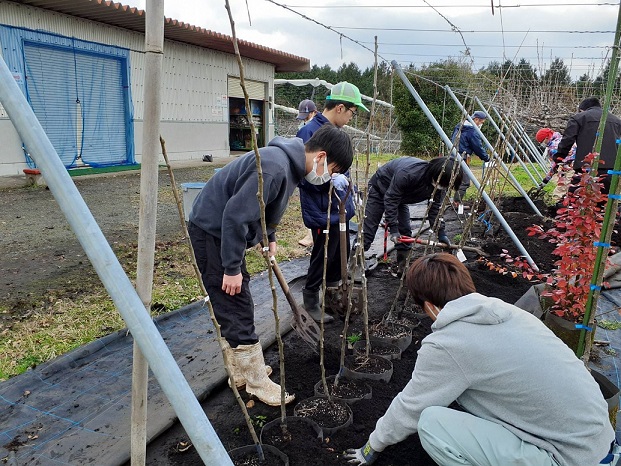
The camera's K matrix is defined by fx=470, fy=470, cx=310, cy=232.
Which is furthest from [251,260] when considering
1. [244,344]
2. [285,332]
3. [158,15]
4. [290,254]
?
[158,15]

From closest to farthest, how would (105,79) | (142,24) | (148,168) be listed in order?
(148,168)
(105,79)
(142,24)

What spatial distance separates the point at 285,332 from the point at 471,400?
176 cm

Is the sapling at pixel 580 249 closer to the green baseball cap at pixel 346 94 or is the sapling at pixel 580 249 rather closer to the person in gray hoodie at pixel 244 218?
the person in gray hoodie at pixel 244 218

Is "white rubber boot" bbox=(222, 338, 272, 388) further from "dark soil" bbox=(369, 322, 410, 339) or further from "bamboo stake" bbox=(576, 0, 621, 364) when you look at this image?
"bamboo stake" bbox=(576, 0, 621, 364)

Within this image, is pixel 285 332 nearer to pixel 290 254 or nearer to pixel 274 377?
pixel 274 377

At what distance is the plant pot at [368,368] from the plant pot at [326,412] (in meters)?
0.25

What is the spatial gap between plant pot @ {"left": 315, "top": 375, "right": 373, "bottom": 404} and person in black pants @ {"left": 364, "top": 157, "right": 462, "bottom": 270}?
5.59ft

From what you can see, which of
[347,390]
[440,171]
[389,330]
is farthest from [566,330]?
[440,171]

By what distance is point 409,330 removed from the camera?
3266mm

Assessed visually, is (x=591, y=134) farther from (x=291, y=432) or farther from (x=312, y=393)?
(x=291, y=432)

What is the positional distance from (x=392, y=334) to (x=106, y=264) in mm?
2461

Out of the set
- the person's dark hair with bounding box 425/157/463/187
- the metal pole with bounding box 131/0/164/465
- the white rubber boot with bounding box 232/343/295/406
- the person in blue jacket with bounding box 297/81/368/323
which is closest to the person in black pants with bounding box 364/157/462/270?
the person's dark hair with bounding box 425/157/463/187

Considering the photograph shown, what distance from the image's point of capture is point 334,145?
2352 mm

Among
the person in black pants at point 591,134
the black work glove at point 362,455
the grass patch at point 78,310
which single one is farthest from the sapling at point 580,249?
the person in black pants at point 591,134
